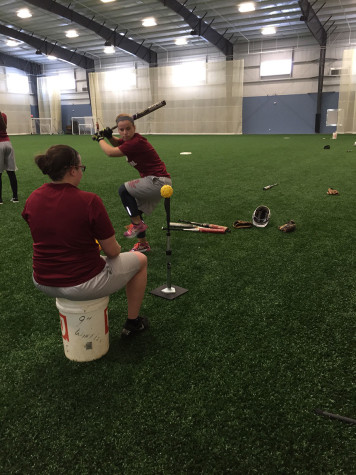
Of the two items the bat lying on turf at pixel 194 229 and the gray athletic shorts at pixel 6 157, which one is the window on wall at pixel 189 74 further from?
the bat lying on turf at pixel 194 229

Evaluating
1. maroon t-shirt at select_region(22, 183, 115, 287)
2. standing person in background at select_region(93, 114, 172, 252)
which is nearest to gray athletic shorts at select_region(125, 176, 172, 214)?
standing person in background at select_region(93, 114, 172, 252)

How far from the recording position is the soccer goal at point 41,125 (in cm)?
3344

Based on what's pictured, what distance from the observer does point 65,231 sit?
77.5 inches

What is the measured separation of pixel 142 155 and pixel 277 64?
25323 millimetres

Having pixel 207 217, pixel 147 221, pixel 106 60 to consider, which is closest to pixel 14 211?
pixel 147 221

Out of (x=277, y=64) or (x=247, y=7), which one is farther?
(x=277, y=64)

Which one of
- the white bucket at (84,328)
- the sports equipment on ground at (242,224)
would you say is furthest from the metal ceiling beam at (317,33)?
the white bucket at (84,328)

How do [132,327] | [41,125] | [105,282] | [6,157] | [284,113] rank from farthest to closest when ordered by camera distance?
1. [41,125]
2. [284,113]
3. [6,157]
4. [132,327]
5. [105,282]

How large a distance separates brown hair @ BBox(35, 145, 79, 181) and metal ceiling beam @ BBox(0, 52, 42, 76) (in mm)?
34138

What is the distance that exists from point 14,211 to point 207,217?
3156 millimetres

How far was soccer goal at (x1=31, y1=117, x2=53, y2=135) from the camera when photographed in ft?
110

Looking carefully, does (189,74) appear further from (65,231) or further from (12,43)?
(65,231)

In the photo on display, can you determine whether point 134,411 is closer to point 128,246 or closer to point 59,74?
point 128,246

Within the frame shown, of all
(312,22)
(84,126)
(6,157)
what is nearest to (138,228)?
(6,157)
